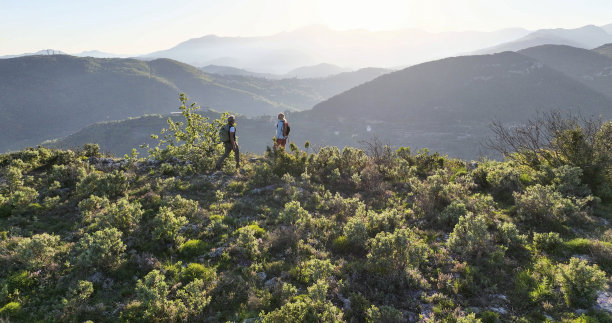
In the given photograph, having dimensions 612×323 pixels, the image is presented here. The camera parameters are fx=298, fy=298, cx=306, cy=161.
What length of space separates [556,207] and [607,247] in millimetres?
1705

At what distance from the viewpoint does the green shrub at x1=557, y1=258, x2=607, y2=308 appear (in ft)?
19.6

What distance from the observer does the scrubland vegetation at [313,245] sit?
612 cm

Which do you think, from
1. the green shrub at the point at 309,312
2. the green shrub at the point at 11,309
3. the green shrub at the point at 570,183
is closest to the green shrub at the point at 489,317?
the green shrub at the point at 309,312

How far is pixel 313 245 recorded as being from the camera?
28.4ft

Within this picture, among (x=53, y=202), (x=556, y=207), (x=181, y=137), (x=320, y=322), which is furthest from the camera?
(x=181, y=137)

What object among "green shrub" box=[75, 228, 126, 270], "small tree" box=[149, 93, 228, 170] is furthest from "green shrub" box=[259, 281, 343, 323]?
"small tree" box=[149, 93, 228, 170]

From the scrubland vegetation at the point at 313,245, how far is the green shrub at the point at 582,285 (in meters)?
0.03

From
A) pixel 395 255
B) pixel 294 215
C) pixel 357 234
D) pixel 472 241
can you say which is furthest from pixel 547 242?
pixel 294 215

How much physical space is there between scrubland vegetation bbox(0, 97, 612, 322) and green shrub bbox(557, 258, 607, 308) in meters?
0.03

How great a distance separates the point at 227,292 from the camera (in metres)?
6.74

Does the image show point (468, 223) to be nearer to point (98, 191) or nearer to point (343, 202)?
point (343, 202)

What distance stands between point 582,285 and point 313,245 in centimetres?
599

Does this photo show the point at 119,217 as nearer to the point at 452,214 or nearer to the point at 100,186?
the point at 100,186

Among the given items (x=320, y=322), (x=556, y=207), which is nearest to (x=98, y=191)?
(x=320, y=322)
